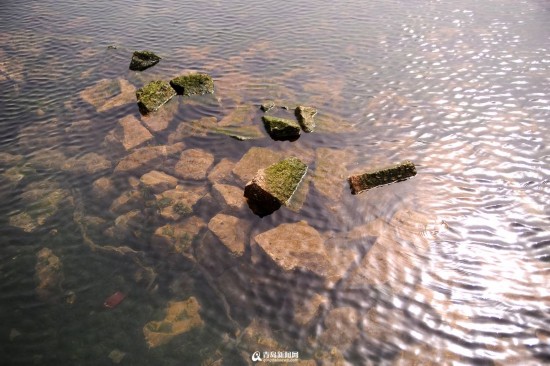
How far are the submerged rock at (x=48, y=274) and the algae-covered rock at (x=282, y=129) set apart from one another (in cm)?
821

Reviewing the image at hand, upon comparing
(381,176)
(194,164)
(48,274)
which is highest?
(381,176)

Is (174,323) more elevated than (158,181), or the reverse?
(158,181)

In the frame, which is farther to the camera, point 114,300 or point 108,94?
point 108,94

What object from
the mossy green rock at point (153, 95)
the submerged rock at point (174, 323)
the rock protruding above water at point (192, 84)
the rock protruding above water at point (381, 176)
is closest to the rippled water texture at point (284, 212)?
the submerged rock at point (174, 323)

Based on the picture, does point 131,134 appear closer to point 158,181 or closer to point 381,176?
point 158,181

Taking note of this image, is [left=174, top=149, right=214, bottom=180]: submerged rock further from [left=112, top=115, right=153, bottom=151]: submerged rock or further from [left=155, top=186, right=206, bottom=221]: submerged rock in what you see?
[left=112, top=115, right=153, bottom=151]: submerged rock

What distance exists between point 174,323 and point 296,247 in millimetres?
3582

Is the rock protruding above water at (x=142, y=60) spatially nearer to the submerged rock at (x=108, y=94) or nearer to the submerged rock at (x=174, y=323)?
the submerged rock at (x=108, y=94)

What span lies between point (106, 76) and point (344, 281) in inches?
642

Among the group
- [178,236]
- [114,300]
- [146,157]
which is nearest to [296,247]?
[178,236]

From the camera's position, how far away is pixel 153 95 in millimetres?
15664

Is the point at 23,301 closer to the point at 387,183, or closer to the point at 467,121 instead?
the point at 387,183

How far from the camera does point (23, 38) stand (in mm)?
21969

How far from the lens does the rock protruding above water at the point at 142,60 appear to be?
60.6ft
